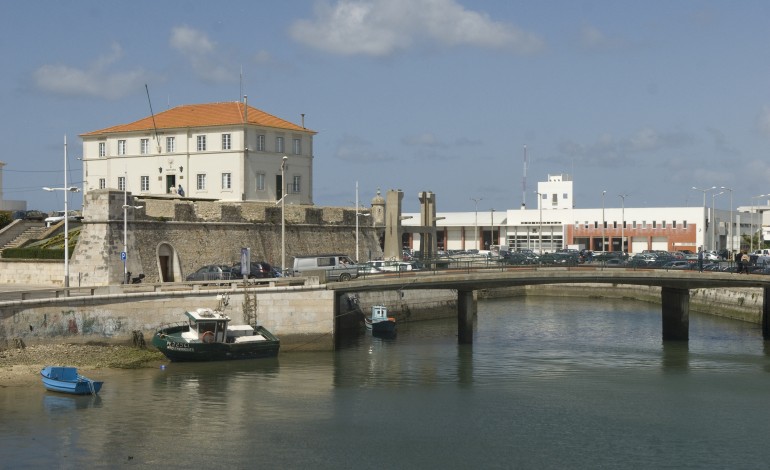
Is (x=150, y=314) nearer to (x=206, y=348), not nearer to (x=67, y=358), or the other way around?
(x=206, y=348)

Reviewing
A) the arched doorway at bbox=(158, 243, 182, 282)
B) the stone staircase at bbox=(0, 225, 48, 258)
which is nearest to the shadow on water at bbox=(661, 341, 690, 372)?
the arched doorway at bbox=(158, 243, 182, 282)

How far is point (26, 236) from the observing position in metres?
72.8

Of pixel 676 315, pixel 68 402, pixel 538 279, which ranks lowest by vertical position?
pixel 68 402

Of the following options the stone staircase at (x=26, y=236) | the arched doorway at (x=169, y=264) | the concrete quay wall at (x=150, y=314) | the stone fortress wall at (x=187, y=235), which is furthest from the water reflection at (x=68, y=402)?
the stone staircase at (x=26, y=236)

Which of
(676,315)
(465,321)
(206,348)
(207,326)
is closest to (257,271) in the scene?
(207,326)

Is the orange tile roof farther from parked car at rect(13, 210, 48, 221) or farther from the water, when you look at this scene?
the water

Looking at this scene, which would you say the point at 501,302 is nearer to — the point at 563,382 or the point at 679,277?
the point at 679,277

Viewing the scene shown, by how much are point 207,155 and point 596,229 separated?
72920 millimetres

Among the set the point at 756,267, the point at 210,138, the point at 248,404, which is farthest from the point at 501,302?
the point at 248,404

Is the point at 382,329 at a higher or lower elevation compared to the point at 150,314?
lower

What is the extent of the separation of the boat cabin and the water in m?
1.53

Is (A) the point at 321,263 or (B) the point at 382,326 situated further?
(A) the point at 321,263

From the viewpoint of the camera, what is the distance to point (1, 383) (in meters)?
46.6

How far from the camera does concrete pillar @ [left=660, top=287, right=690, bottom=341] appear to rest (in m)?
65.9
